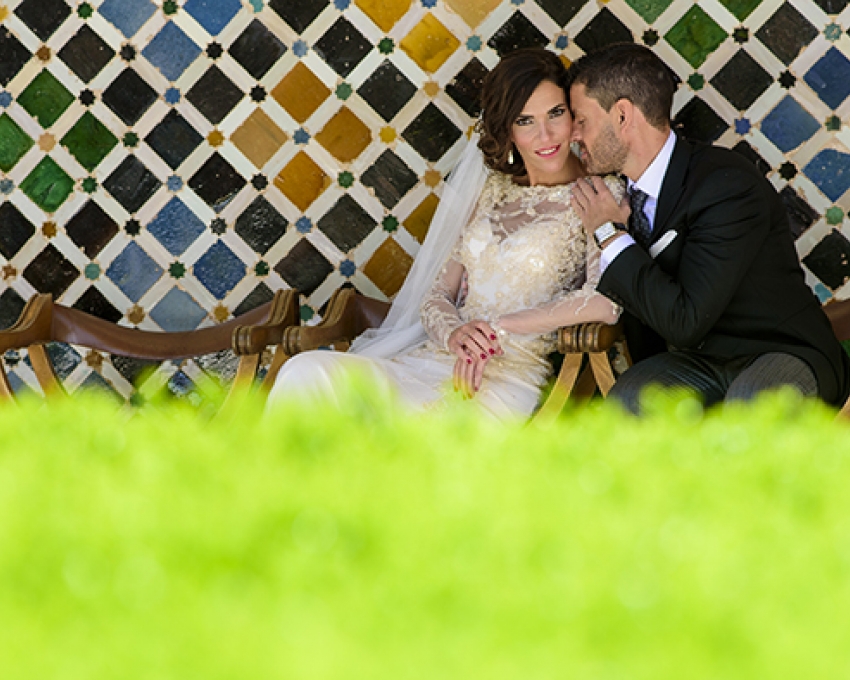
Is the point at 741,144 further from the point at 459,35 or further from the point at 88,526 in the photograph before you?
the point at 88,526

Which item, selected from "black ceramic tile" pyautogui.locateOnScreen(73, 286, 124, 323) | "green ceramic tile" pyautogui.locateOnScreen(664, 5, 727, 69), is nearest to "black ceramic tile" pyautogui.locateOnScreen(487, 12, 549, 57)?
"green ceramic tile" pyautogui.locateOnScreen(664, 5, 727, 69)

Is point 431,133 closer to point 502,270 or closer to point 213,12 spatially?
point 502,270

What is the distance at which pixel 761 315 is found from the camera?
2582mm

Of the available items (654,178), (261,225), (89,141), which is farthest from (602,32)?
(89,141)

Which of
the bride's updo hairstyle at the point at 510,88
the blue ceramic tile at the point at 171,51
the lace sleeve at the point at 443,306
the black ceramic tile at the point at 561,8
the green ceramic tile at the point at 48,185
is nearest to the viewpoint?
the lace sleeve at the point at 443,306

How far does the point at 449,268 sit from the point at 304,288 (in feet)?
2.31

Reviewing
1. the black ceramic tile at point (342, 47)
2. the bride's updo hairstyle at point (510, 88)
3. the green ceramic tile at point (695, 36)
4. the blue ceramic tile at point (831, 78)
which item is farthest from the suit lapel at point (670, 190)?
the black ceramic tile at point (342, 47)

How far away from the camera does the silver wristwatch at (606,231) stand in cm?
258

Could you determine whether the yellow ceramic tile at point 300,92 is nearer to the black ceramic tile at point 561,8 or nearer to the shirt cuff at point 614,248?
the black ceramic tile at point 561,8

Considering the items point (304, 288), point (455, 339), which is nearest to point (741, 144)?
point (455, 339)

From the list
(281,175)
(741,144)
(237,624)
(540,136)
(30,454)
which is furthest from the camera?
(281,175)

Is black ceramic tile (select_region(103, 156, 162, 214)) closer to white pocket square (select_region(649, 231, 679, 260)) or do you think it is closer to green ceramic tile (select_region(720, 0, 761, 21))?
white pocket square (select_region(649, 231, 679, 260))

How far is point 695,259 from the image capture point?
8.24 ft

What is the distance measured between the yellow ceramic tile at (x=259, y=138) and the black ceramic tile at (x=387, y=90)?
0.35 metres
